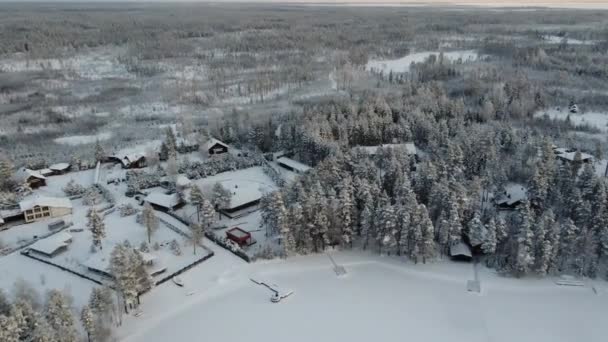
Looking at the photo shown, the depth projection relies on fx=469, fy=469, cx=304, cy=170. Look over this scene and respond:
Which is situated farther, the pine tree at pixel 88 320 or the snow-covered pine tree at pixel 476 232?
the snow-covered pine tree at pixel 476 232

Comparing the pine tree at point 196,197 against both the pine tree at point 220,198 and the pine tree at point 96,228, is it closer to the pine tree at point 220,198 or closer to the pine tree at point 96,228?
the pine tree at point 220,198

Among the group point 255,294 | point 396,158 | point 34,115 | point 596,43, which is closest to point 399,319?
point 255,294

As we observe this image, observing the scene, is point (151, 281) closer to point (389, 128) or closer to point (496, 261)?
point (496, 261)

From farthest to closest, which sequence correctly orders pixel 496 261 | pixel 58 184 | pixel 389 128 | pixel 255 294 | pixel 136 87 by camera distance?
pixel 136 87 → pixel 389 128 → pixel 58 184 → pixel 496 261 → pixel 255 294

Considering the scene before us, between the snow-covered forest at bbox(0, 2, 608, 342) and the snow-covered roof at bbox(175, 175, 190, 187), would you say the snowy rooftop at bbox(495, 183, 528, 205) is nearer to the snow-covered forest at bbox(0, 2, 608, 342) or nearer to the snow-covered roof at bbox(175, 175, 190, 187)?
the snow-covered forest at bbox(0, 2, 608, 342)

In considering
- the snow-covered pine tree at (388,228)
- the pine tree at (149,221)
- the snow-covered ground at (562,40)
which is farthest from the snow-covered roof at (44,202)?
the snow-covered ground at (562,40)
